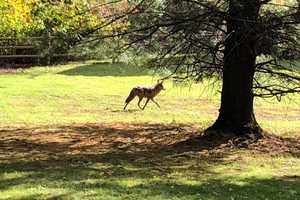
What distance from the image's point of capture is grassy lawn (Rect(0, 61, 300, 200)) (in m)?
7.98

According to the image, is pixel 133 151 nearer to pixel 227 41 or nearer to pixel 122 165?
pixel 122 165

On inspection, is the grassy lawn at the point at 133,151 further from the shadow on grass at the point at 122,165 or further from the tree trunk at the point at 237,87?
the tree trunk at the point at 237,87

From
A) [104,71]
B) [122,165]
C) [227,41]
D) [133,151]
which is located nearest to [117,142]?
[133,151]

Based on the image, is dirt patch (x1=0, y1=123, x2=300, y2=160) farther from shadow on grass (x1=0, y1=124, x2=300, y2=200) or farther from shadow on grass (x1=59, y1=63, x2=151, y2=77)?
shadow on grass (x1=59, y1=63, x2=151, y2=77)

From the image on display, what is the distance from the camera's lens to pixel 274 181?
28.9 feet

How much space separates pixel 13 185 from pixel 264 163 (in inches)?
160

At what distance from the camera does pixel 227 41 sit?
11445mm

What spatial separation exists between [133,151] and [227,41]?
8.26 feet

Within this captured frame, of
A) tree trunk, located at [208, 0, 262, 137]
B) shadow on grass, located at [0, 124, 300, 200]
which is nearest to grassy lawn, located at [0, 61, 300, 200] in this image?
shadow on grass, located at [0, 124, 300, 200]

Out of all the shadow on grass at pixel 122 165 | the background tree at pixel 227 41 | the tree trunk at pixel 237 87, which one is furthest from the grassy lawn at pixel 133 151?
the background tree at pixel 227 41

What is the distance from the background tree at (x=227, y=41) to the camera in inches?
419

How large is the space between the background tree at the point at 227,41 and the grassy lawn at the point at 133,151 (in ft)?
3.46

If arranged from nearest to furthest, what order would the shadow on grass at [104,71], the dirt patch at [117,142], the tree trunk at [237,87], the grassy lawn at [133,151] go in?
the grassy lawn at [133,151]
the dirt patch at [117,142]
the tree trunk at [237,87]
the shadow on grass at [104,71]

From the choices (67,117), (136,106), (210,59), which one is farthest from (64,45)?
(136,106)
